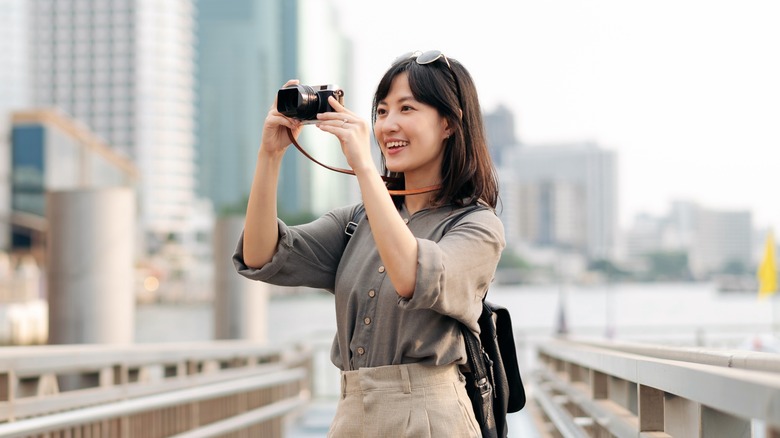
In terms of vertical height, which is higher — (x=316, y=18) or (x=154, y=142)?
(x=316, y=18)

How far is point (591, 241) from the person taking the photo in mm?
101312

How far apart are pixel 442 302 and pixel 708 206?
107860 millimetres

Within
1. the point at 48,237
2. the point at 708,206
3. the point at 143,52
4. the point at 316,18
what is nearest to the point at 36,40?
the point at 143,52

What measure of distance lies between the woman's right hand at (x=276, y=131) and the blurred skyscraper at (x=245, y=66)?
142 m

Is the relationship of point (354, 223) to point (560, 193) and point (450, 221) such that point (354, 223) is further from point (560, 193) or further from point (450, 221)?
point (560, 193)

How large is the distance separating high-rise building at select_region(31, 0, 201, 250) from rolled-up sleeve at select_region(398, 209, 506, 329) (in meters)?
142

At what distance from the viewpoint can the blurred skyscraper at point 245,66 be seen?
149m

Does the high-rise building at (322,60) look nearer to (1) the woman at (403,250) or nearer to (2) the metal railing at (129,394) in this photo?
(2) the metal railing at (129,394)

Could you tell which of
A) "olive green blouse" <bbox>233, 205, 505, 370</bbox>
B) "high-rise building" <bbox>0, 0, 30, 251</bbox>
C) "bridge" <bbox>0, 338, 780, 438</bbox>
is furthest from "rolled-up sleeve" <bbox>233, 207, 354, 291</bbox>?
"high-rise building" <bbox>0, 0, 30, 251</bbox>

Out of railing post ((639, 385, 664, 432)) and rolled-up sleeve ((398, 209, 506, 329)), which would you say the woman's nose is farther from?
railing post ((639, 385, 664, 432))

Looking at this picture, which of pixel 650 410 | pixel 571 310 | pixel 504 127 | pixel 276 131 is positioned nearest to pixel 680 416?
pixel 650 410

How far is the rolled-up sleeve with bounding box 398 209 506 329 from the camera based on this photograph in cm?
197

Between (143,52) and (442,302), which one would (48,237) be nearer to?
(442,302)

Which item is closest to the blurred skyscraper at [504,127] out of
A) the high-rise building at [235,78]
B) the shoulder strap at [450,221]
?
the high-rise building at [235,78]
